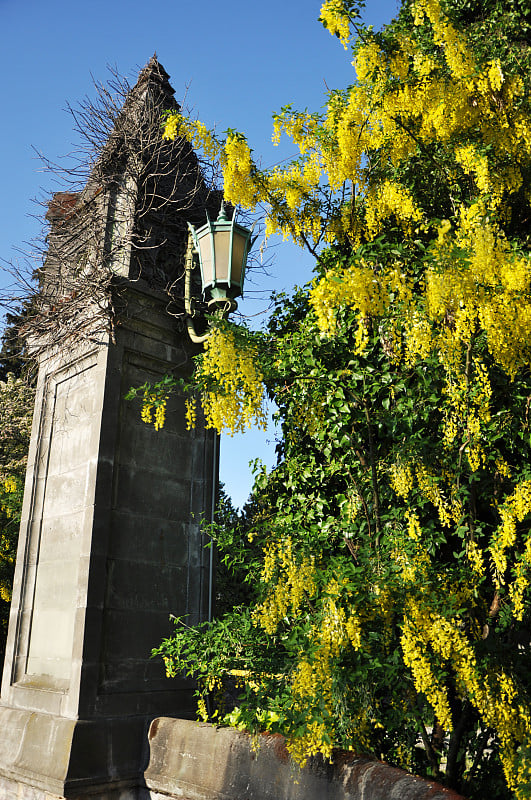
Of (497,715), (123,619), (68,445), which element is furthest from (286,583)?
(68,445)

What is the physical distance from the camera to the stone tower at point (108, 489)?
471 cm

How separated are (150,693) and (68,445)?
215 centimetres

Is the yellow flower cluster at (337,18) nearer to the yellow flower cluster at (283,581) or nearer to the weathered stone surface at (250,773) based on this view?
the yellow flower cluster at (283,581)

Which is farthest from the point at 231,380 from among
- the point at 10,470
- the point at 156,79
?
the point at 10,470

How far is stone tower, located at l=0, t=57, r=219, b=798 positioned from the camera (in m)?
4.71

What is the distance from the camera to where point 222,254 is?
4891 millimetres

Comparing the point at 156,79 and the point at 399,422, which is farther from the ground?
the point at 156,79

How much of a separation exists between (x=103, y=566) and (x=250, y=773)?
186cm

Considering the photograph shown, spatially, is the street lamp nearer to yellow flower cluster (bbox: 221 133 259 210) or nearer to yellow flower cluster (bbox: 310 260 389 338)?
yellow flower cluster (bbox: 221 133 259 210)

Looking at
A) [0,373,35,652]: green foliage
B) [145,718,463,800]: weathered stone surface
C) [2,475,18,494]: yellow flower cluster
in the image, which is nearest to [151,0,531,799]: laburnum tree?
[145,718,463,800]: weathered stone surface

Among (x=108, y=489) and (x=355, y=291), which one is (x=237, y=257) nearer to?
(x=355, y=291)

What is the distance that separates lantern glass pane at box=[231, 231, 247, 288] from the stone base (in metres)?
3.36

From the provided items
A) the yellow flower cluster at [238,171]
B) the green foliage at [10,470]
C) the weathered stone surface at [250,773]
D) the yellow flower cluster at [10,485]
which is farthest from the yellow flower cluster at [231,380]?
the yellow flower cluster at [10,485]

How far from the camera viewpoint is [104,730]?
4594 mm
